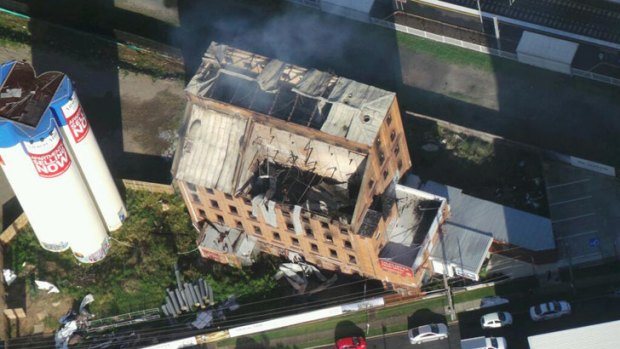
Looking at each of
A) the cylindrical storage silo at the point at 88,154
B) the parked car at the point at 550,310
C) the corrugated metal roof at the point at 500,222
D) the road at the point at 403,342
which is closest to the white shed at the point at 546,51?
the corrugated metal roof at the point at 500,222

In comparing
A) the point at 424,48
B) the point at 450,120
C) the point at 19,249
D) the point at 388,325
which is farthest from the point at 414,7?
the point at 19,249

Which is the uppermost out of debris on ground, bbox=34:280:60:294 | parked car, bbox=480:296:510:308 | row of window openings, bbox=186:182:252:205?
row of window openings, bbox=186:182:252:205

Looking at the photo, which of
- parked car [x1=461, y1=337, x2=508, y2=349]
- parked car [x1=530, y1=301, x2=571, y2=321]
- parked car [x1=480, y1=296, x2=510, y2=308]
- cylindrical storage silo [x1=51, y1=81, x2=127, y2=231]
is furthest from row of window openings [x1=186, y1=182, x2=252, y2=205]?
parked car [x1=530, y1=301, x2=571, y2=321]

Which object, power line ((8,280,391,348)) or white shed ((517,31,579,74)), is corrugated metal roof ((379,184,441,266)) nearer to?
power line ((8,280,391,348))

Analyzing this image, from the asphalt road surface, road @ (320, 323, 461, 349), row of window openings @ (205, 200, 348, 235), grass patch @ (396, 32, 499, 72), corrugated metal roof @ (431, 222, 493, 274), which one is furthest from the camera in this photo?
grass patch @ (396, 32, 499, 72)

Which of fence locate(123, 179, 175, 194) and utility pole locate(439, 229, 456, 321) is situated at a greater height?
fence locate(123, 179, 175, 194)

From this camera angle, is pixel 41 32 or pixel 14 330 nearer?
pixel 14 330

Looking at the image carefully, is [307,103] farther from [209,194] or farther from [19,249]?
[19,249]

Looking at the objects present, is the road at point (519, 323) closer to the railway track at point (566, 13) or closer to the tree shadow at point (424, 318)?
the tree shadow at point (424, 318)
